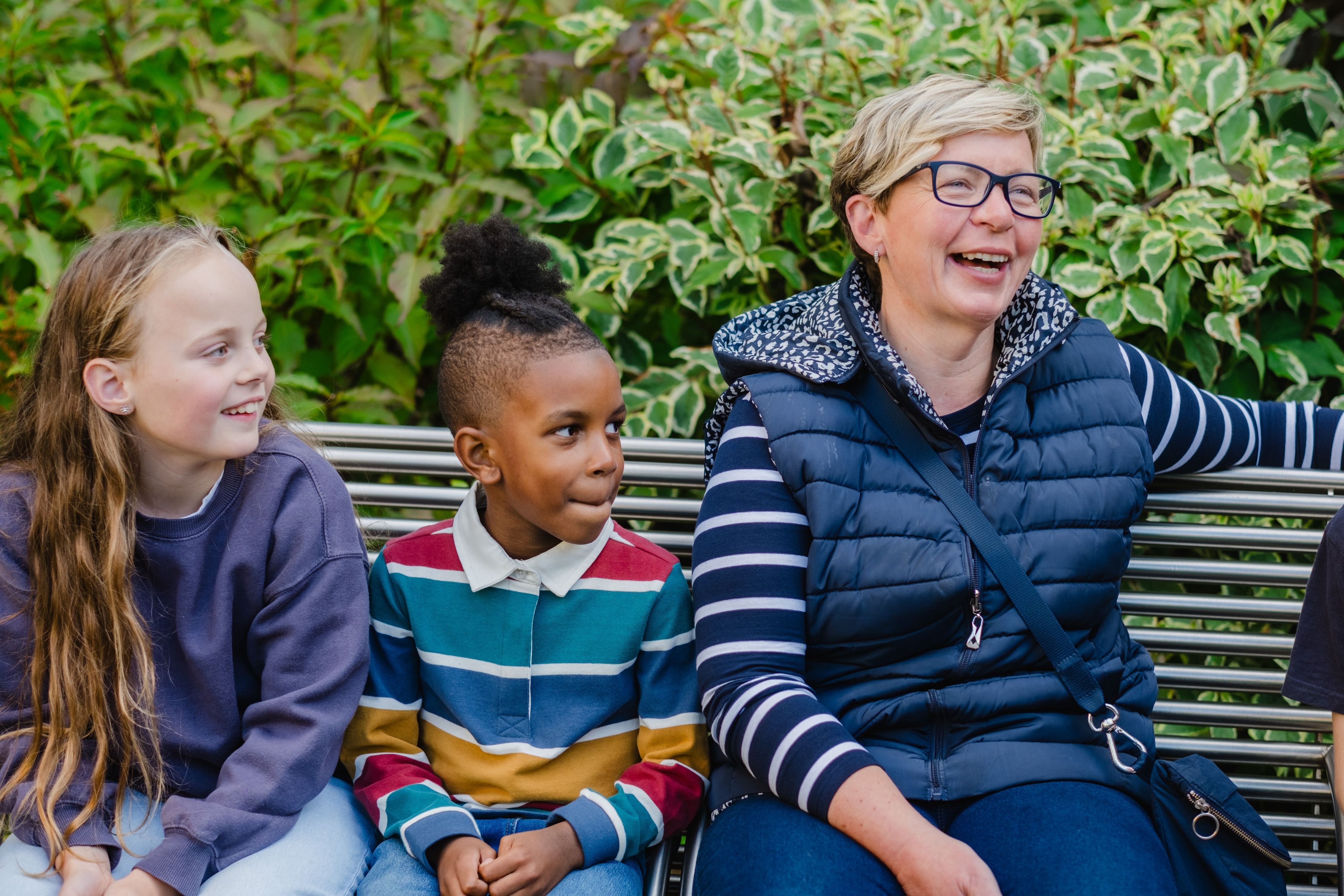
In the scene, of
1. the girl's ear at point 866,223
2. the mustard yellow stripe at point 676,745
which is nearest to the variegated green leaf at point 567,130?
the girl's ear at point 866,223

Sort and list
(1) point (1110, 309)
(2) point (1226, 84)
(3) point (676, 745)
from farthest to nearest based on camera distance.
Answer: (2) point (1226, 84) → (1) point (1110, 309) → (3) point (676, 745)

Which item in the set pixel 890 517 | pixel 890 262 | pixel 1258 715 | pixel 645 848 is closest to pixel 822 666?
pixel 890 517

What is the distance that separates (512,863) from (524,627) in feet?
1.40

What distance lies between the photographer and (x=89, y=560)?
2.07m

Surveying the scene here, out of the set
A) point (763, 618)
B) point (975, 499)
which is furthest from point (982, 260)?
point (763, 618)

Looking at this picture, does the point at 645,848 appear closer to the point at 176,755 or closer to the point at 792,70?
the point at 176,755

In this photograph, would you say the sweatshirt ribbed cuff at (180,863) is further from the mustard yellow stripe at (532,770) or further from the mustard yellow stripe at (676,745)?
the mustard yellow stripe at (676,745)

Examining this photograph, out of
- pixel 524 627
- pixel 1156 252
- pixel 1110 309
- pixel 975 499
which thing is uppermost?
pixel 1156 252

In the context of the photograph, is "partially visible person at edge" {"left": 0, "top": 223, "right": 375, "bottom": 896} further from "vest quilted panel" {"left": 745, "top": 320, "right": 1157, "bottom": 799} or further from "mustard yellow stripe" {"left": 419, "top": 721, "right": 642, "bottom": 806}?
"vest quilted panel" {"left": 745, "top": 320, "right": 1157, "bottom": 799}

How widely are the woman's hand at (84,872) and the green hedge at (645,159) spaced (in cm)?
124

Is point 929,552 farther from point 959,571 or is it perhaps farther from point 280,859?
point 280,859

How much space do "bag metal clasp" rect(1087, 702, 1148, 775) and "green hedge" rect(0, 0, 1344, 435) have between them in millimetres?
1071

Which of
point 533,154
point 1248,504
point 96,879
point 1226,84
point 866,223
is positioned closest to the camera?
point 96,879

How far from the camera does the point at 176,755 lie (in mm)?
2174
